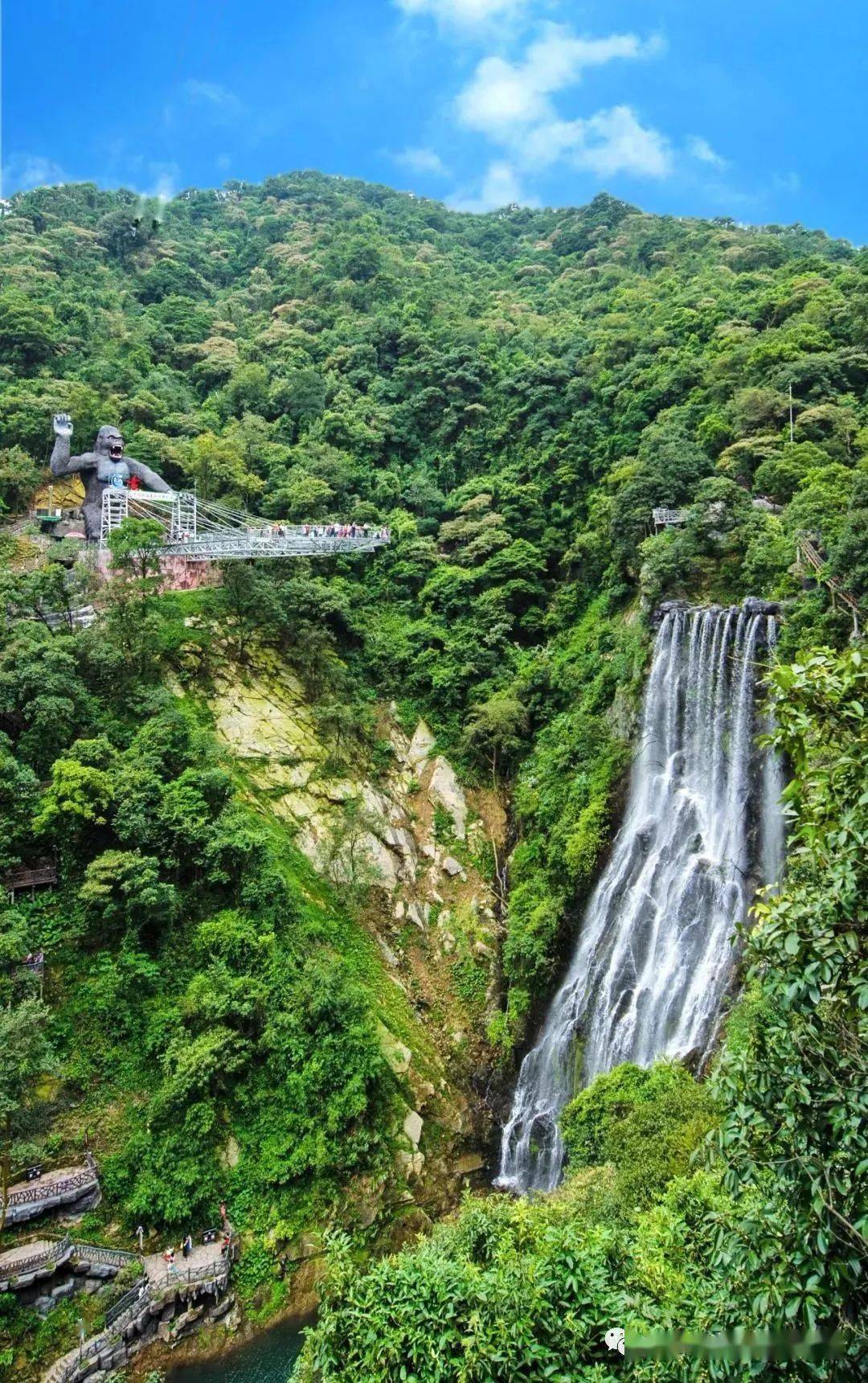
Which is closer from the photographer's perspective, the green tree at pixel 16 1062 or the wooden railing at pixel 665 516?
the green tree at pixel 16 1062

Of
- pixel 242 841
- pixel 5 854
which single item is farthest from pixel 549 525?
pixel 5 854

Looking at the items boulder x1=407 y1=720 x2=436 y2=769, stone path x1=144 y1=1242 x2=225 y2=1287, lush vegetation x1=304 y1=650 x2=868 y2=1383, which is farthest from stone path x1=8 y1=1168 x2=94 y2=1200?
boulder x1=407 y1=720 x2=436 y2=769

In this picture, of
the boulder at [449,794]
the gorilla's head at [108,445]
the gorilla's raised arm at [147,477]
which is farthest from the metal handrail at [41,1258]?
the gorilla's head at [108,445]

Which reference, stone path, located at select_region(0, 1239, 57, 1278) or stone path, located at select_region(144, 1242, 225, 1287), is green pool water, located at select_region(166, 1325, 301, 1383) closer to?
stone path, located at select_region(144, 1242, 225, 1287)

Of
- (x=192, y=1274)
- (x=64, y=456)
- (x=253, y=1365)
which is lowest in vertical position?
(x=253, y=1365)

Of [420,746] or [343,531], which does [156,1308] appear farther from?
[343,531]

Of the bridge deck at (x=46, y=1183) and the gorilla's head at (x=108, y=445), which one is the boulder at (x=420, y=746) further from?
the bridge deck at (x=46, y=1183)

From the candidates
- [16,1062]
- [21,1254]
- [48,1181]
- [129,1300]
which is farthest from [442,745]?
[21,1254]

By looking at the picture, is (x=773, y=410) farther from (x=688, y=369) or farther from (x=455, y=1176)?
(x=455, y=1176)
